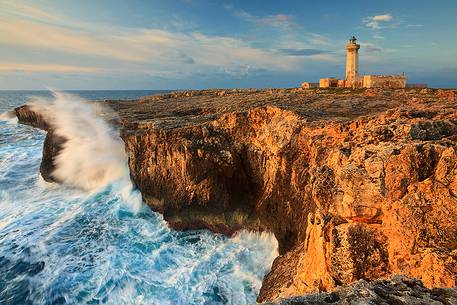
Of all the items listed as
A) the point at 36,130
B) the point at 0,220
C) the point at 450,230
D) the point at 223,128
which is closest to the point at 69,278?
the point at 0,220

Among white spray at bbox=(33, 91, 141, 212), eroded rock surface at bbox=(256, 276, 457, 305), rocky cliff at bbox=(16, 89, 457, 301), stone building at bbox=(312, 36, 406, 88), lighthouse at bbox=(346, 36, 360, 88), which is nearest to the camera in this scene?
eroded rock surface at bbox=(256, 276, 457, 305)

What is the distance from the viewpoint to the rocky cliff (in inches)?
330

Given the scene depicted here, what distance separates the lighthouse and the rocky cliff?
39.1 m

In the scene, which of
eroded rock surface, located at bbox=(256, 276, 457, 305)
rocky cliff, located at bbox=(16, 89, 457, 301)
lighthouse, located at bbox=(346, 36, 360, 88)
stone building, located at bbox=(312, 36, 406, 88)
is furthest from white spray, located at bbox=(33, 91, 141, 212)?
lighthouse, located at bbox=(346, 36, 360, 88)

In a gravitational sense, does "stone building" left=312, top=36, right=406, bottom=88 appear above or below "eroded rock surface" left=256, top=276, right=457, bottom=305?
above

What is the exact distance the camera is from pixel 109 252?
19.0 meters

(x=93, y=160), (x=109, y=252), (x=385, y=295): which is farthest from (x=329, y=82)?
(x=385, y=295)

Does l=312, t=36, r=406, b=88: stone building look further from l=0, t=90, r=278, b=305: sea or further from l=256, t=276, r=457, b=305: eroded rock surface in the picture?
l=256, t=276, r=457, b=305: eroded rock surface

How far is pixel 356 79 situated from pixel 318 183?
56.8 metres

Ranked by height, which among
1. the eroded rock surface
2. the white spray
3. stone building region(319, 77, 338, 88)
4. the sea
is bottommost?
the sea

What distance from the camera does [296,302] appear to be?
201 inches

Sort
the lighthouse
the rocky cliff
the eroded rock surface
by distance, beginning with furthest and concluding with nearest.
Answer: the lighthouse < the rocky cliff < the eroded rock surface

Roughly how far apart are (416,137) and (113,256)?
54.7 ft

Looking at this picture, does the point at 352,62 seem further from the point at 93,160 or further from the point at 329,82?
the point at 93,160
